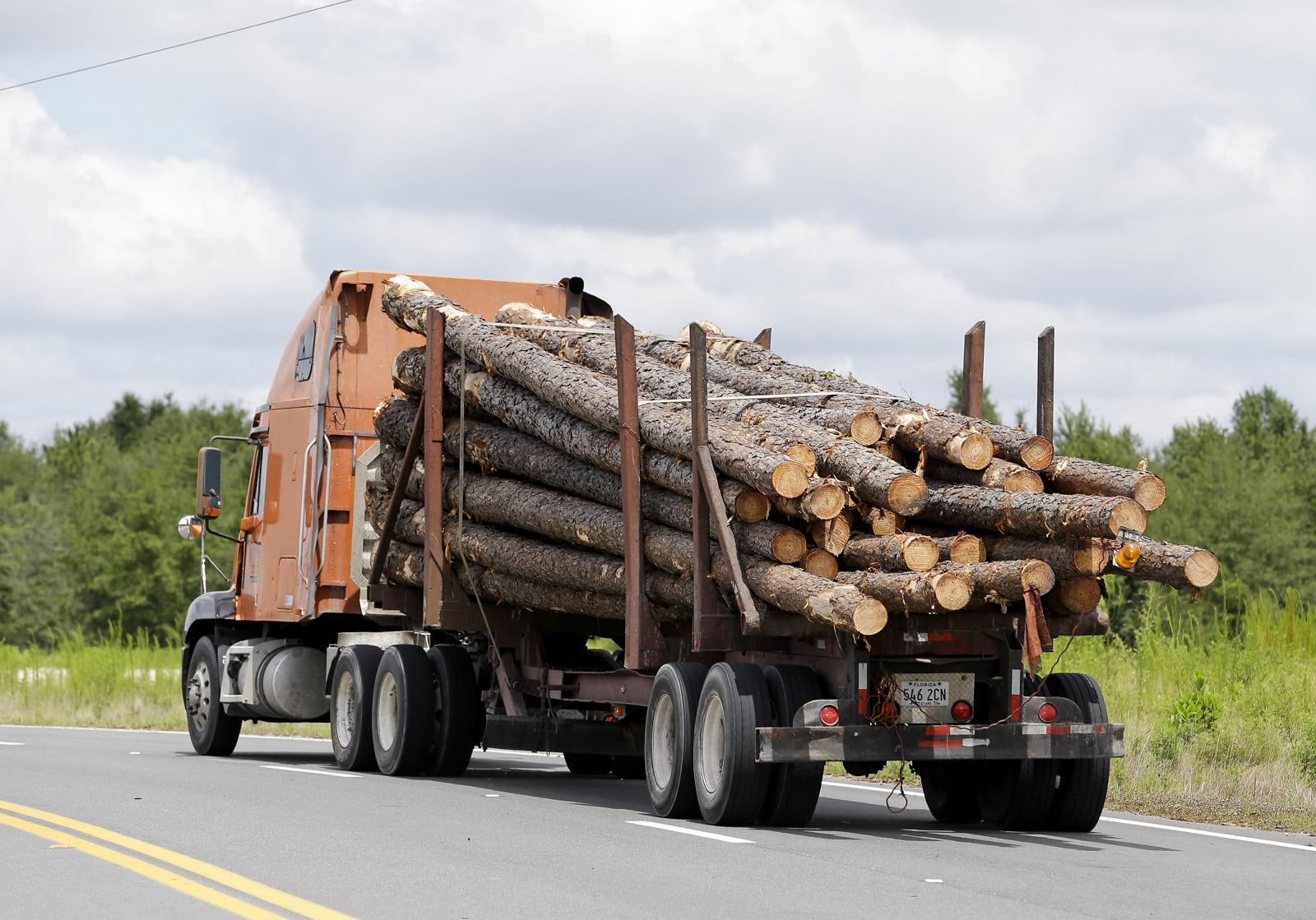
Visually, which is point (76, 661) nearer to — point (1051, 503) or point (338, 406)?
point (338, 406)

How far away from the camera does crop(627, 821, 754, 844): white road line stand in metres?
11.2

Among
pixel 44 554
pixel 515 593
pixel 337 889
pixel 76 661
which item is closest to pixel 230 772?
pixel 515 593

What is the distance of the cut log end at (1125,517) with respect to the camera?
10.9m

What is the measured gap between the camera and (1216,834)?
40.7ft

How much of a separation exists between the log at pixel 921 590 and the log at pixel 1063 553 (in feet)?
2.16

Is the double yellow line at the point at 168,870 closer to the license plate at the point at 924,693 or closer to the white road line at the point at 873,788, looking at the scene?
the license plate at the point at 924,693

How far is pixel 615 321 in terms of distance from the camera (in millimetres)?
13117

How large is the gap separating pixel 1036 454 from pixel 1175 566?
114cm

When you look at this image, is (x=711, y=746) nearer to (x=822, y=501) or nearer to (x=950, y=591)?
(x=822, y=501)

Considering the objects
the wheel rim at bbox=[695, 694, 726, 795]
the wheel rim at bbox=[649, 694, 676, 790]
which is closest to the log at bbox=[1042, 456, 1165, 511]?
the wheel rim at bbox=[695, 694, 726, 795]

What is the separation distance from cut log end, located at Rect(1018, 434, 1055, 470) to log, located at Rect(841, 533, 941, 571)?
960 mm

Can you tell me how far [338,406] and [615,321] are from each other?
17.0 ft

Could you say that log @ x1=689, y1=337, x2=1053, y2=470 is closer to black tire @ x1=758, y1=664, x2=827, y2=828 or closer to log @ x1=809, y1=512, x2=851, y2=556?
log @ x1=809, y1=512, x2=851, y2=556

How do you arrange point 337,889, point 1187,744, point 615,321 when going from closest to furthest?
1. point 337,889
2. point 615,321
3. point 1187,744
